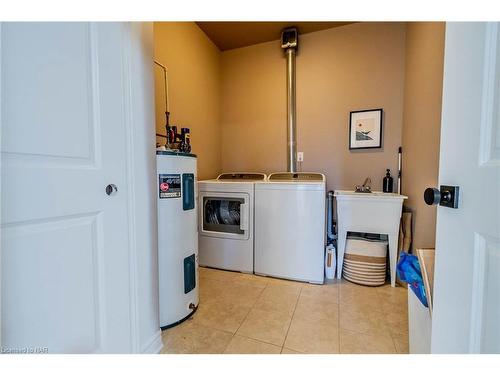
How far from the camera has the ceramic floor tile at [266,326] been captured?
1.30 m

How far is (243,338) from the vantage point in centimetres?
129

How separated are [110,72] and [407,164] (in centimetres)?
237

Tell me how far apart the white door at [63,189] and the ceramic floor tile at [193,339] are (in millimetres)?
334

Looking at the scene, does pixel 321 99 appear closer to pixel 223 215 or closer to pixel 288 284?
pixel 223 215

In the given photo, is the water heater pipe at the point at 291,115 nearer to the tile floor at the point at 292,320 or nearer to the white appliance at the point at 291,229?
the white appliance at the point at 291,229

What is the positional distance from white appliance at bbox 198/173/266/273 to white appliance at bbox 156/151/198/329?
65 centimetres

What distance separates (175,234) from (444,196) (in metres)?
1.33

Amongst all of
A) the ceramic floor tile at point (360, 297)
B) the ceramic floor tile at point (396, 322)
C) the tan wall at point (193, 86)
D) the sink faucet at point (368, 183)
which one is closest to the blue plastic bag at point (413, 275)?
the ceramic floor tile at point (396, 322)

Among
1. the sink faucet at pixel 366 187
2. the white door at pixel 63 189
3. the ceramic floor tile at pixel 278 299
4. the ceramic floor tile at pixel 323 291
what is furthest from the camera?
the sink faucet at pixel 366 187

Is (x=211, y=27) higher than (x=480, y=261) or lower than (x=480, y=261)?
higher
